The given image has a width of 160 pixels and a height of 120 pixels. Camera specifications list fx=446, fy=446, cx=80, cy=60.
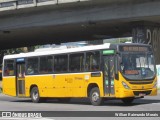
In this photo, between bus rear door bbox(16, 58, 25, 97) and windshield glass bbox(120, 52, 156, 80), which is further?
bus rear door bbox(16, 58, 25, 97)

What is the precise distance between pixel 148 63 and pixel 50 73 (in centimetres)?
548

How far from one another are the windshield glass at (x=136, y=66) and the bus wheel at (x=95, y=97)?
1.70 meters

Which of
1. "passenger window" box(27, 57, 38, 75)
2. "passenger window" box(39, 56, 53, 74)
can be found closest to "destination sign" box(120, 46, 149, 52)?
"passenger window" box(39, 56, 53, 74)

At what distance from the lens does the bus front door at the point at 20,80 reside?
25062 millimetres

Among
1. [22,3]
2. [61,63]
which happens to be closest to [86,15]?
[22,3]

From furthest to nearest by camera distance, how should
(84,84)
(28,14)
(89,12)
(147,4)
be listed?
(28,14)
(89,12)
(147,4)
(84,84)

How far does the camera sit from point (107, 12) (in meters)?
36.1

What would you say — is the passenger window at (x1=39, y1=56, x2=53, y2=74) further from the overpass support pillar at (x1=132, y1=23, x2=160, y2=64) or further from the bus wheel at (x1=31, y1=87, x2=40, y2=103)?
the overpass support pillar at (x1=132, y1=23, x2=160, y2=64)

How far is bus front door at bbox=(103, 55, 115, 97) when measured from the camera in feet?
63.7

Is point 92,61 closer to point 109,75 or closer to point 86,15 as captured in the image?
point 109,75

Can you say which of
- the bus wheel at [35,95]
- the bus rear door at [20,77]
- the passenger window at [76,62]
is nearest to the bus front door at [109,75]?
the passenger window at [76,62]

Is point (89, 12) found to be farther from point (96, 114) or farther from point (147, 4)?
point (96, 114)

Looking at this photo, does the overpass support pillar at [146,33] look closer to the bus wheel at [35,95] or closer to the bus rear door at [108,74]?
the bus wheel at [35,95]

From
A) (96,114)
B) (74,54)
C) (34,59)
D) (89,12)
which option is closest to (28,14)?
(89,12)
